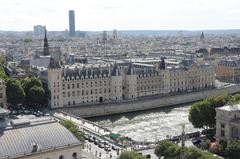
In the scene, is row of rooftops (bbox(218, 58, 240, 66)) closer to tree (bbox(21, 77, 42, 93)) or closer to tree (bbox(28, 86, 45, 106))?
tree (bbox(21, 77, 42, 93))

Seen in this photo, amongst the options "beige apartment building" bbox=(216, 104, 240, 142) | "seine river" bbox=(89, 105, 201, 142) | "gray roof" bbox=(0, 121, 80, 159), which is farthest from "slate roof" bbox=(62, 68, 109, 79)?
"gray roof" bbox=(0, 121, 80, 159)

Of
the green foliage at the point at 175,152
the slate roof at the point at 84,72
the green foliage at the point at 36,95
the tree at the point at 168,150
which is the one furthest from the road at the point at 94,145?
the slate roof at the point at 84,72

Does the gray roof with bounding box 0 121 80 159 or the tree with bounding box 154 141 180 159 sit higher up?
the gray roof with bounding box 0 121 80 159

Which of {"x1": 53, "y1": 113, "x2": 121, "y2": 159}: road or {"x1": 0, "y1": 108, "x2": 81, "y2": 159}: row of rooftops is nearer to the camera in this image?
{"x1": 0, "y1": 108, "x2": 81, "y2": 159}: row of rooftops

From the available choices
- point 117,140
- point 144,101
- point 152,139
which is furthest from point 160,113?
point 117,140

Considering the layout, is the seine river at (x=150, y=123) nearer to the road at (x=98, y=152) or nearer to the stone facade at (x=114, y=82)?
the stone facade at (x=114, y=82)

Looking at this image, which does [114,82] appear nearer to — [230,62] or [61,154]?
[230,62]
